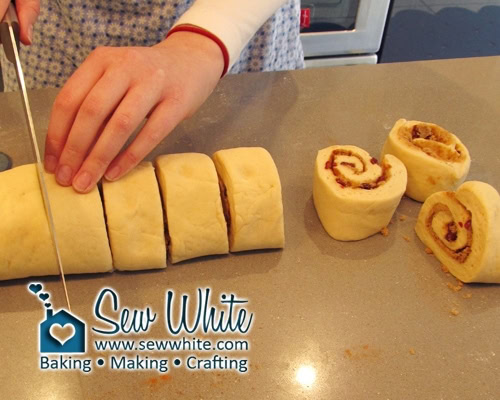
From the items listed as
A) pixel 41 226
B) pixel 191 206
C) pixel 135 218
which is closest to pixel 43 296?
pixel 41 226

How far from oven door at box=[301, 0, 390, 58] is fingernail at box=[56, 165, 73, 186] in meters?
2.08

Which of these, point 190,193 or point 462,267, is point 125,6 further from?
point 462,267

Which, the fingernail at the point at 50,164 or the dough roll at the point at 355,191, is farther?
the dough roll at the point at 355,191

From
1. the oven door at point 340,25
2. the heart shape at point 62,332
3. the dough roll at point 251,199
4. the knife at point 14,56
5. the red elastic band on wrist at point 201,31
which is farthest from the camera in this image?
the oven door at point 340,25

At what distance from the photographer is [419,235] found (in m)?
1.68

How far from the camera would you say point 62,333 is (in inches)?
54.2

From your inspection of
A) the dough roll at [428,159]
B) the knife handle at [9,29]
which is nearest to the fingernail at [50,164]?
the knife handle at [9,29]

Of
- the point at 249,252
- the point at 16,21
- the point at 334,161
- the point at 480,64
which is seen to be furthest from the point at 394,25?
the point at 16,21

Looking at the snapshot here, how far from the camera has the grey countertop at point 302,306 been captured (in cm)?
131

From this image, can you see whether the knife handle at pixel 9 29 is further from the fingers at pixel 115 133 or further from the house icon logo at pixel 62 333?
the house icon logo at pixel 62 333

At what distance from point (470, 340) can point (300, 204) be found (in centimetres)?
64

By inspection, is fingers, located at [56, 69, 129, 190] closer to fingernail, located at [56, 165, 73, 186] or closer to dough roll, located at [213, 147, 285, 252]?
fingernail, located at [56, 165, 73, 186]

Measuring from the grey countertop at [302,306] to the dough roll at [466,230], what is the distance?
0.05 metres

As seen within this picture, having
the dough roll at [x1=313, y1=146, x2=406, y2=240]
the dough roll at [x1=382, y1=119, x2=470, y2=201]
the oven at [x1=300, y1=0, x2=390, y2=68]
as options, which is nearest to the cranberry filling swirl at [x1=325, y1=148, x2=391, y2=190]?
the dough roll at [x1=313, y1=146, x2=406, y2=240]
